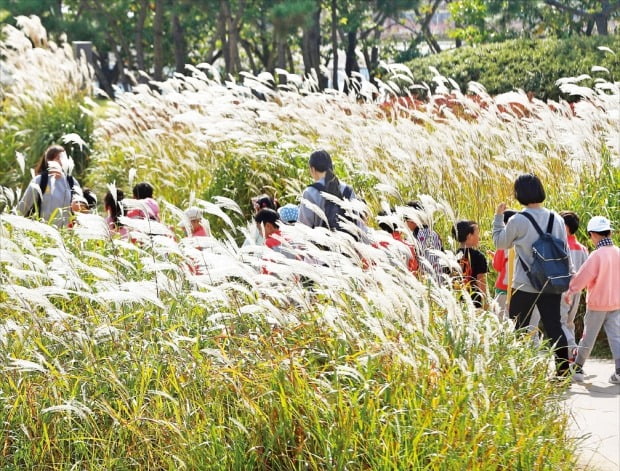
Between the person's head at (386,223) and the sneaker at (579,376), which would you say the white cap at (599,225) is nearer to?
the sneaker at (579,376)

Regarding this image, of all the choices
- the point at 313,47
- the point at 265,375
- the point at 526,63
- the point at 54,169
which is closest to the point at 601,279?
the point at 265,375

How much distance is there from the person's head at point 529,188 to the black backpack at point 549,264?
0.15 meters

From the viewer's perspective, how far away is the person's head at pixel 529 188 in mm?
7238

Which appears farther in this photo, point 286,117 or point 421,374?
point 286,117

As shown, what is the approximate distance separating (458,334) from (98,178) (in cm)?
876

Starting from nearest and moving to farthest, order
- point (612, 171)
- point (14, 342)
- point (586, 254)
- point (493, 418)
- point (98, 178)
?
point (493, 418) → point (14, 342) → point (586, 254) → point (612, 171) → point (98, 178)

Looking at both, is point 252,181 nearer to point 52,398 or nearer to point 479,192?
point 479,192

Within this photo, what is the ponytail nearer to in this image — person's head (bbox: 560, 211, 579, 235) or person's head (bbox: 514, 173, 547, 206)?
person's head (bbox: 514, 173, 547, 206)

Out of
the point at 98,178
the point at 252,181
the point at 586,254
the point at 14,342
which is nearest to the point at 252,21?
the point at 98,178

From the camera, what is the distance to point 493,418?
15.0 feet

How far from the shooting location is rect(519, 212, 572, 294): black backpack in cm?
718

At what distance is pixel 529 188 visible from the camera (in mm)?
7266

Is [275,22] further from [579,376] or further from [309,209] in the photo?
[579,376]

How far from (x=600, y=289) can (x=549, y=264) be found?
61cm
